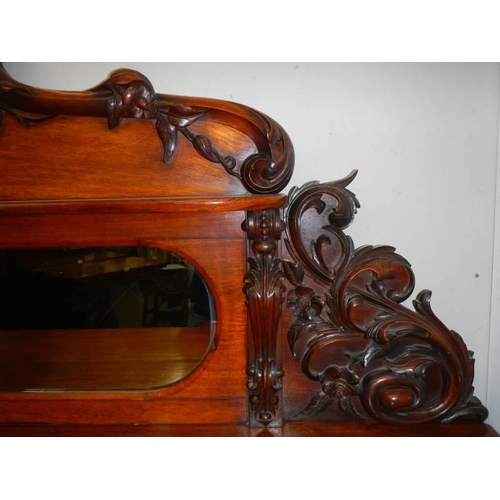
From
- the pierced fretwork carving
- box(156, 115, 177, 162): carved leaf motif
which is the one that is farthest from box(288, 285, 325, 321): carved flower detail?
box(156, 115, 177, 162): carved leaf motif

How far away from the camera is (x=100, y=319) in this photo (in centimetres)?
95

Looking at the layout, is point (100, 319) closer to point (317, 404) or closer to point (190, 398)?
point (190, 398)

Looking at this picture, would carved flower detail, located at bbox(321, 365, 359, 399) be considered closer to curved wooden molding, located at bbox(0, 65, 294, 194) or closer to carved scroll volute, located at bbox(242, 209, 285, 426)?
carved scroll volute, located at bbox(242, 209, 285, 426)

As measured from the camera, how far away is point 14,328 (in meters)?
0.97

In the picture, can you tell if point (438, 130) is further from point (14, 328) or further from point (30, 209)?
point (14, 328)

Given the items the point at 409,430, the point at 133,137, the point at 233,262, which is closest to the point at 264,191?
the point at 233,262

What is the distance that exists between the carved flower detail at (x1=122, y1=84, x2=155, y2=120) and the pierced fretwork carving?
1.05ft

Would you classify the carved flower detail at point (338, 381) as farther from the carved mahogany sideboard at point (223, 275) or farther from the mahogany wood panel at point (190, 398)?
the mahogany wood panel at point (190, 398)

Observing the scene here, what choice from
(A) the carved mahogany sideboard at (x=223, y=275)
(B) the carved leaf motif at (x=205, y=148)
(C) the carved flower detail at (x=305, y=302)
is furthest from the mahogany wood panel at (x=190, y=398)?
(B) the carved leaf motif at (x=205, y=148)

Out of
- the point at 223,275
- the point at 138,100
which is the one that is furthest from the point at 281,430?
the point at 138,100

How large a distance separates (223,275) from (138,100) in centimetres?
37

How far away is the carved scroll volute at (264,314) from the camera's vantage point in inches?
33.4

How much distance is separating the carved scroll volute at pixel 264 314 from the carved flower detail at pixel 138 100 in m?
0.28

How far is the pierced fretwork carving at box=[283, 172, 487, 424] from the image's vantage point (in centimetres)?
89
